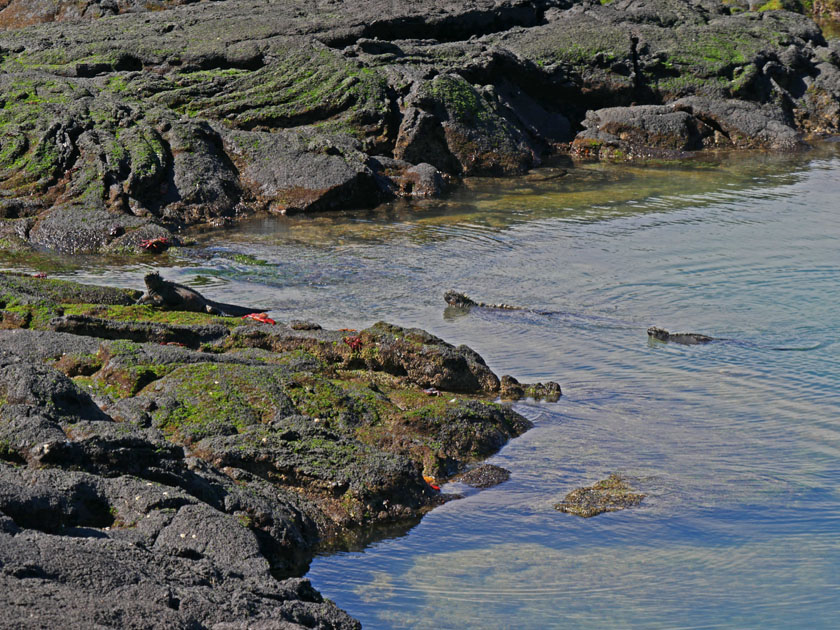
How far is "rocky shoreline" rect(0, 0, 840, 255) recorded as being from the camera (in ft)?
54.9

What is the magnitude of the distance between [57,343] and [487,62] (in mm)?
15729

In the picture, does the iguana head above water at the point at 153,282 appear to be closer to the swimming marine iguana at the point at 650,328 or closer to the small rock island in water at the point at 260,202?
the small rock island in water at the point at 260,202

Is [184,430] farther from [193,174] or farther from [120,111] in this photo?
[120,111]

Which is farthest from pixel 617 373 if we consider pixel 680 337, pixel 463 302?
pixel 463 302

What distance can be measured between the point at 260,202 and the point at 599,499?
1153 cm

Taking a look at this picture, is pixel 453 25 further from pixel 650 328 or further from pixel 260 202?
pixel 650 328

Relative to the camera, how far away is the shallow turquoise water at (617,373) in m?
5.90

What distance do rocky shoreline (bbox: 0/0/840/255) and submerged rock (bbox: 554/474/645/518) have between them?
9.61 m

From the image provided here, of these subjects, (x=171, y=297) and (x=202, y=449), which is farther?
(x=171, y=297)

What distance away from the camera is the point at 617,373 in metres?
9.86

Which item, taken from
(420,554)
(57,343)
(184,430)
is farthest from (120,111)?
(420,554)

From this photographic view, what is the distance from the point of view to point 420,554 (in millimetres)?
6348

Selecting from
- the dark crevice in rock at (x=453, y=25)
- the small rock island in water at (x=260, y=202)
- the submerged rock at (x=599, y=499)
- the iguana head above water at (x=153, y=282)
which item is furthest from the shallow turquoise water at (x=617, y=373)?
the dark crevice in rock at (x=453, y=25)

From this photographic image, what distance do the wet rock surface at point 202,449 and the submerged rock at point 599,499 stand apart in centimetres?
95
